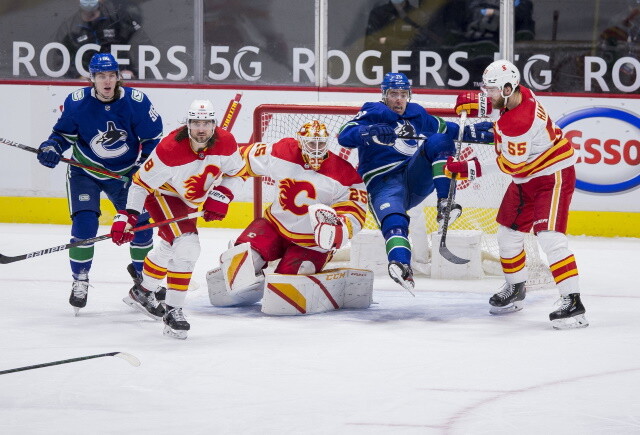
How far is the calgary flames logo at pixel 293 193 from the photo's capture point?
4.88m

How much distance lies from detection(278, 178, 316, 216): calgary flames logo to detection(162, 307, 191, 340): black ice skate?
794 mm

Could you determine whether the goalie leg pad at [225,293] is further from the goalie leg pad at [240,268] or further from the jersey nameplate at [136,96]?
the jersey nameplate at [136,96]

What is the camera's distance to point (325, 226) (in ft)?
15.2

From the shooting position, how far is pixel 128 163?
4938mm

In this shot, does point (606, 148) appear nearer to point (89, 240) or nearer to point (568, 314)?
point (568, 314)

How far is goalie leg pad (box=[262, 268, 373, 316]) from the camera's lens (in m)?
4.77

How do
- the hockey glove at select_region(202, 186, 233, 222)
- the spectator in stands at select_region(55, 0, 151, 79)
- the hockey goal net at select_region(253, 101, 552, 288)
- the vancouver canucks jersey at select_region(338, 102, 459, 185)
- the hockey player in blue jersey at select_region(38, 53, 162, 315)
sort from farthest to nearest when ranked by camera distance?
the spectator in stands at select_region(55, 0, 151, 79), the hockey goal net at select_region(253, 101, 552, 288), the vancouver canucks jersey at select_region(338, 102, 459, 185), the hockey player in blue jersey at select_region(38, 53, 162, 315), the hockey glove at select_region(202, 186, 233, 222)

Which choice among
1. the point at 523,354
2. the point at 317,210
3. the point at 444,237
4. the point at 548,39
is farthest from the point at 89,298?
the point at 548,39

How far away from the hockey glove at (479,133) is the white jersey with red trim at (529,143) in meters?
0.27

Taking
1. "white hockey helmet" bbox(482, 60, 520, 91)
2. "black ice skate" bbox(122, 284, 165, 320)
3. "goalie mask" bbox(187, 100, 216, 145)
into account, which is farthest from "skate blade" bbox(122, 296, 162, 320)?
"white hockey helmet" bbox(482, 60, 520, 91)

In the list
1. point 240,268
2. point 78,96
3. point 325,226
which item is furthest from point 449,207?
point 78,96

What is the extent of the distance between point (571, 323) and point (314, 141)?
1.25m

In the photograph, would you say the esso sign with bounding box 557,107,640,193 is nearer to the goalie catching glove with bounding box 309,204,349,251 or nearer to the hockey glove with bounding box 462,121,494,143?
the hockey glove with bounding box 462,121,494,143

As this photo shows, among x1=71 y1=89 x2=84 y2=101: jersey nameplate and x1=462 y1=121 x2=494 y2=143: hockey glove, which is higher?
x1=71 y1=89 x2=84 y2=101: jersey nameplate
